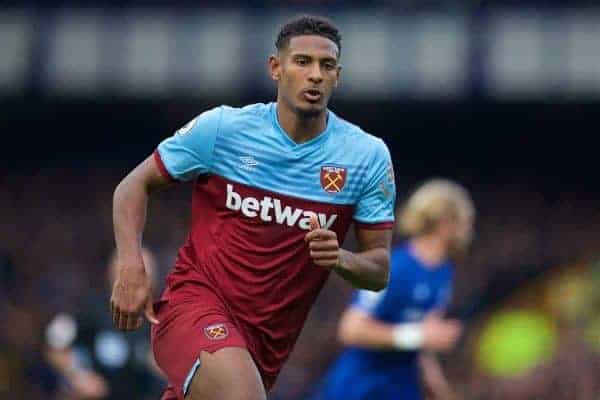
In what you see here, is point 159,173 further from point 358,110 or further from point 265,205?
point 358,110

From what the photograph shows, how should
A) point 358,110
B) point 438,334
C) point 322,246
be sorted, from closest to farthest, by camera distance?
point 322,246 → point 438,334 → point 358,110

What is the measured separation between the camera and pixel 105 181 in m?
24.0

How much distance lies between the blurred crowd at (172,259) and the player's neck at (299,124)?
677 cm

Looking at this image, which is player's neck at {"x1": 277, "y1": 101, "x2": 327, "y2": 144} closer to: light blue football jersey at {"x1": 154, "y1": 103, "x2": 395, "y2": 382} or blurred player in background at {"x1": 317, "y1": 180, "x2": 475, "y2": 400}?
light blue football jersey at {"x1": 154, "y1": 103, "x2": 395, "y2": 382}

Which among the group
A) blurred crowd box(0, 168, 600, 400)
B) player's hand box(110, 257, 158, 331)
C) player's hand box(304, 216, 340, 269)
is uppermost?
player's hand box(304, 216, 340, 269)

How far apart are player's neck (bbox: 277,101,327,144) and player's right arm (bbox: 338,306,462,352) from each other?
7.38 feet

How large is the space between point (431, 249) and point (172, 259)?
34.0 ft

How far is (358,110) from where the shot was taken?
23.2 meters

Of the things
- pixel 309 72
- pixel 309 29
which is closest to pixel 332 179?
pixel 309 72

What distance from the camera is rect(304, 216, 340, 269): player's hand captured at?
557 centimetres

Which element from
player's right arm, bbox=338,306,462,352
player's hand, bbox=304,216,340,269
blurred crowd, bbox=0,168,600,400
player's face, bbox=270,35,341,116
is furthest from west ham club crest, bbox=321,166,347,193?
blurred crowd, bbox=0,168,600,400

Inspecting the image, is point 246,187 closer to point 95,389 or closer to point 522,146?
point 95,389

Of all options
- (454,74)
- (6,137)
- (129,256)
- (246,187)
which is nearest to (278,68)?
(246,187)

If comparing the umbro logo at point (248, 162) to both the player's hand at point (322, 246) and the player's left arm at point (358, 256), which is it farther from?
the player's hand at point (322, 246)
